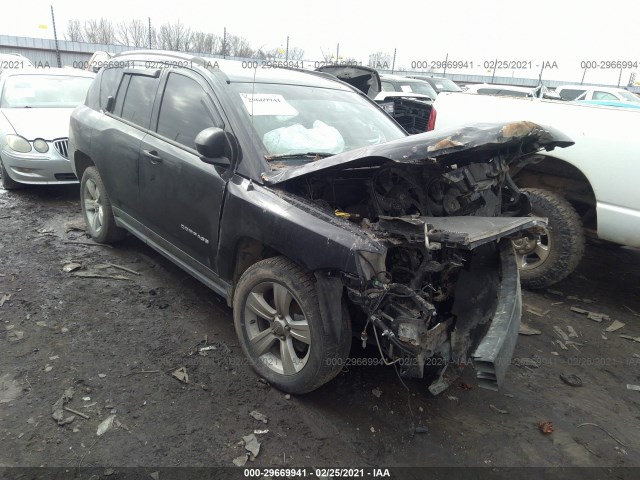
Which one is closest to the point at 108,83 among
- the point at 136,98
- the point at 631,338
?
the point at 136,98

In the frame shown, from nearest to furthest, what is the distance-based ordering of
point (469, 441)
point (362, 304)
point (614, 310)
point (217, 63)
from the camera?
point (362, 304) < point (469, 441) < point (217, 63) < point (614, 310)

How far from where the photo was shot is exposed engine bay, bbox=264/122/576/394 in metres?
2.15

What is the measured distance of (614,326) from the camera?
3738 millimetres

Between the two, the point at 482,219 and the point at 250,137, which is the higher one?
the point at 250,137

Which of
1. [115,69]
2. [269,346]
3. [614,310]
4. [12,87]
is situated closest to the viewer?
[269,346]

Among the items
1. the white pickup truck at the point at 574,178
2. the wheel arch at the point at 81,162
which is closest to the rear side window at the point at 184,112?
the wheel arch at the point at 81,162

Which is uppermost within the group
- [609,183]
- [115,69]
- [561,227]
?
[115,69]

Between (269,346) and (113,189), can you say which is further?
(113,189)

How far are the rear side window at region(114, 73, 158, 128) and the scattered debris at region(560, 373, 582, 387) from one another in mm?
3621

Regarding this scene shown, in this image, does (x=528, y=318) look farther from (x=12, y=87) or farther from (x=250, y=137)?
(x=12, y=87)

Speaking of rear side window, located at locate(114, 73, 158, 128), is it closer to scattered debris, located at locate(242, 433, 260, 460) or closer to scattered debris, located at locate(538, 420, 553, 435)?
scattered debris, located at locate(242, 433, 260, 460)

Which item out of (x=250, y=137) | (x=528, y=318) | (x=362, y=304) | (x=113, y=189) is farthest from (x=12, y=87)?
(x=528, y=318)

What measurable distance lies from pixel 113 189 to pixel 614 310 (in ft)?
15.3

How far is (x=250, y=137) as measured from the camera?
2.83 metres
